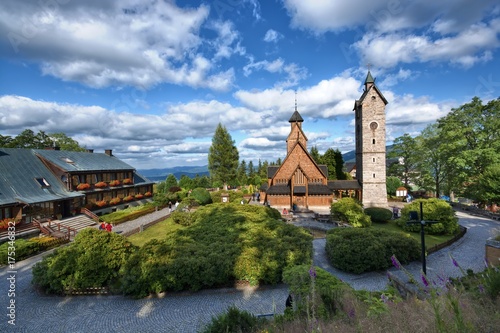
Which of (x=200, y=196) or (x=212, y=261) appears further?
(x=200, y=196)

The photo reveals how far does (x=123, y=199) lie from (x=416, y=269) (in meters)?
34.3

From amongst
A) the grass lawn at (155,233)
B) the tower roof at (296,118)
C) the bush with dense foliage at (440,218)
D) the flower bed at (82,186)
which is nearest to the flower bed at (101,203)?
the flower bed at (82,186)

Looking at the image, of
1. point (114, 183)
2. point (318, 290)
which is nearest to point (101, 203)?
point (114, 183)

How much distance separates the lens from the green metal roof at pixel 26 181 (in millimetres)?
22108

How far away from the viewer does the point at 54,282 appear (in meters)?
11.9

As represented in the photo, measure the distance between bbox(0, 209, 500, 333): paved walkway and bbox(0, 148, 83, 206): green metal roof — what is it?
10.9 meters

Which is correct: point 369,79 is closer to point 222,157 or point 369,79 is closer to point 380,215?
point 380,215

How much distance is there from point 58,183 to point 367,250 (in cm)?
3109

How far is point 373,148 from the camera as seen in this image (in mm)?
33594

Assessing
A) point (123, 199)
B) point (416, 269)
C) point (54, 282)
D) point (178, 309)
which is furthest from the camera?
point (123, 199)

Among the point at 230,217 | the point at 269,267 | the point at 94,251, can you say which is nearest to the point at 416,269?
the point at 269,267

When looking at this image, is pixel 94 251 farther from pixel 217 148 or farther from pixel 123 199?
pixel 217 148

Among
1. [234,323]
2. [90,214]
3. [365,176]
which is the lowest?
[90,214]

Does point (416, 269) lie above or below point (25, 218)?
below
